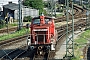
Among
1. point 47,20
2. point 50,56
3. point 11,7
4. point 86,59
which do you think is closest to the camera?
point 86,59

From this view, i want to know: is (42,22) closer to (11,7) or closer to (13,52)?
(13,52)

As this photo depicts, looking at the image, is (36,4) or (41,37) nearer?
(41,37)

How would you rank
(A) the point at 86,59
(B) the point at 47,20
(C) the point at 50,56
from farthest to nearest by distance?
(B) the point at 47,20 < (C) the point at 50,56 < (A) the point at 86,59

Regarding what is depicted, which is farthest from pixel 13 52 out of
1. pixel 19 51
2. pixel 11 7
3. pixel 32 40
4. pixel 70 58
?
pixel 11 7

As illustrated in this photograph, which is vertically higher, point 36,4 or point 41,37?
point 41,37

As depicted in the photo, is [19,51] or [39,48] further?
[19,51]

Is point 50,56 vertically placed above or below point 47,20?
below

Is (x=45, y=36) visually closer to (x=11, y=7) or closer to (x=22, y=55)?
(x=22, y=55)

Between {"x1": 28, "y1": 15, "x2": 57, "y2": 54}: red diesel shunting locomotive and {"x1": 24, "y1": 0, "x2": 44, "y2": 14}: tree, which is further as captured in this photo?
{"x1": 24, "y1": 0, "x2": 44, "y2": 14}: tree

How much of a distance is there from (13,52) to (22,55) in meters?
1.75

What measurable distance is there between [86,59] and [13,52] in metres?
7.18

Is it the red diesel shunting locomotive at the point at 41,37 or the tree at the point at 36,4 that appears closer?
the red diesel shunting locomotive at the point at 41,37

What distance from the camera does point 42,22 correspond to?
83.5 feet

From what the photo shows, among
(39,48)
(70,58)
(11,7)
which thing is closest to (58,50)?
(39,48)
